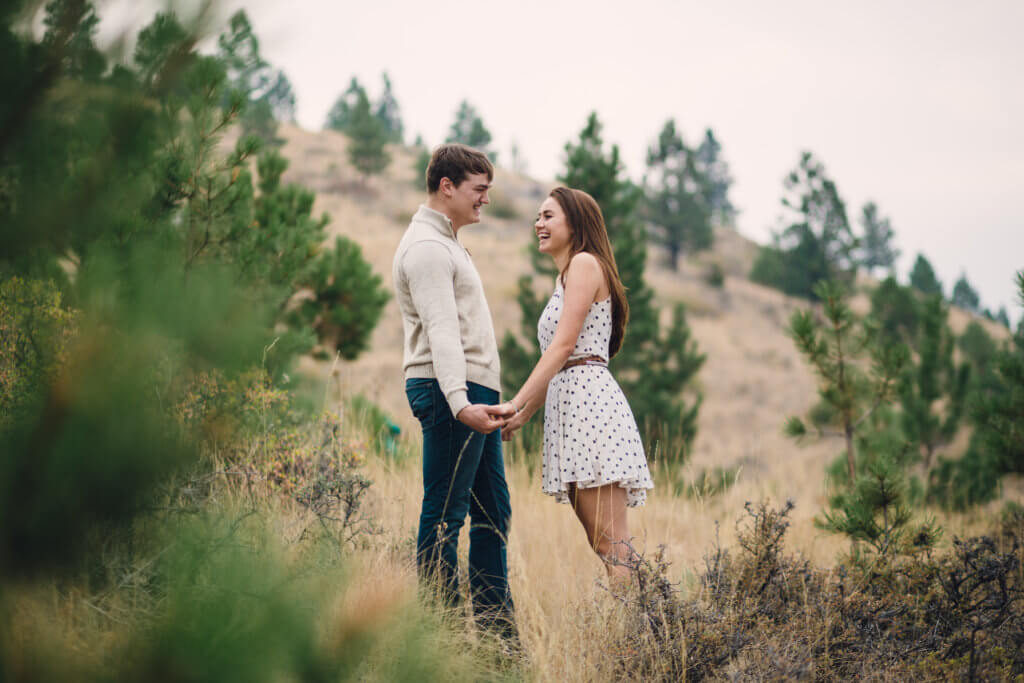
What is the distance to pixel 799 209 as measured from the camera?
75.5ft

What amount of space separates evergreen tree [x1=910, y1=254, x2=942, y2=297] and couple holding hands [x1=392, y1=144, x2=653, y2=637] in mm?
35070

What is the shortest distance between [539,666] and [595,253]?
174 centimetres

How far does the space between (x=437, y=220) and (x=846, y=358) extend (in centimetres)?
354

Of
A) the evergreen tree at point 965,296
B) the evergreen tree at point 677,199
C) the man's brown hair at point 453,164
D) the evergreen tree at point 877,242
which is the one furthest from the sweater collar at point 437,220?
the evergreen tree at point 965,296

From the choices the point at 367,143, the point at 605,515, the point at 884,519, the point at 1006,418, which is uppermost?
the point at 367,143

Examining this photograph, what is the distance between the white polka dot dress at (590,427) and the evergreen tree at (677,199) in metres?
28.5

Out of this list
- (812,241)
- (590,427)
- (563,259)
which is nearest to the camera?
(590,427)

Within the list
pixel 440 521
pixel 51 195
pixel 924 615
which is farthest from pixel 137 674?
pixel 924 615

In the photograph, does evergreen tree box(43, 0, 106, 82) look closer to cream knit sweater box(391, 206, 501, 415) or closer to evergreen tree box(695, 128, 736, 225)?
cream knit sweater box(391, 206, 501, 415)

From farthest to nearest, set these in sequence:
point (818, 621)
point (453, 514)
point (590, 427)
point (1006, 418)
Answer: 1. point (1006, 418)
2. point (590, 427)
3. point (818, 621)
4. point (453, 514)

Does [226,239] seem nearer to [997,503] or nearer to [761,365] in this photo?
[997,503]

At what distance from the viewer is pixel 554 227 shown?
305 centimetres

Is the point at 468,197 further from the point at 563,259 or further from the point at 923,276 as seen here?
the point at 923,276

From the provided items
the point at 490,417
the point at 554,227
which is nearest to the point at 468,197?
the point at 554,227
